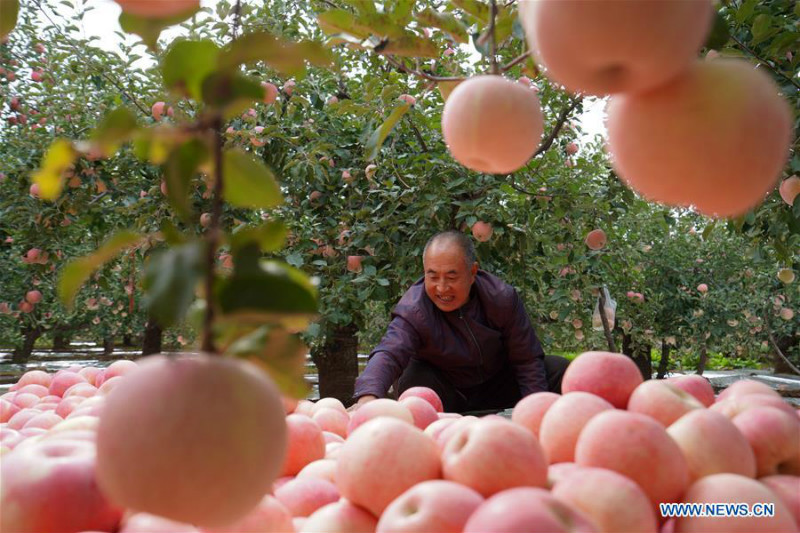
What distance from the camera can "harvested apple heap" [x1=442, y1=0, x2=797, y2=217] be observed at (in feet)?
1.35

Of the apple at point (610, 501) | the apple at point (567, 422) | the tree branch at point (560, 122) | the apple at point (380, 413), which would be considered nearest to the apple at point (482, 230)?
the tree branch at point (560, 122)

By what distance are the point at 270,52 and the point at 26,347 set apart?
40.5 feet

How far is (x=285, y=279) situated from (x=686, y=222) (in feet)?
27.5

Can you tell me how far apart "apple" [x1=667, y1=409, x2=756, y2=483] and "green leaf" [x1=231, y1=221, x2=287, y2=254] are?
0.56m

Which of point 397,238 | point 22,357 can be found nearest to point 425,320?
point 397,238

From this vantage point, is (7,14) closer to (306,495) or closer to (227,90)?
(227,90)

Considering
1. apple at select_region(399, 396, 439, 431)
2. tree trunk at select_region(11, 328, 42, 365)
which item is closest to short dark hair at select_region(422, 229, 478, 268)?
apple at select_region(399, 396, 439, 431)

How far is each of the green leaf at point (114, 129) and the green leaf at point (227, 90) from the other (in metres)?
0.05

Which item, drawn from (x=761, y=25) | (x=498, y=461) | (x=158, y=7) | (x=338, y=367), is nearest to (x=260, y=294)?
(x=158, y=7)

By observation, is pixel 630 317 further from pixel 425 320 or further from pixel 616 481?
pixel 616 481

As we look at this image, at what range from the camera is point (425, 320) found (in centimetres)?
275

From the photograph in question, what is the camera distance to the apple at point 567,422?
Answer: 0.80m

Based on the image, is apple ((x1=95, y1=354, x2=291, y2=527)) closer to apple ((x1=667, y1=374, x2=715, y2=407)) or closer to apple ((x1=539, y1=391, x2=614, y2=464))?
apple ((x1=539, y1=391, x2=614, y2=464))

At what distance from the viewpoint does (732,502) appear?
2.05ft
